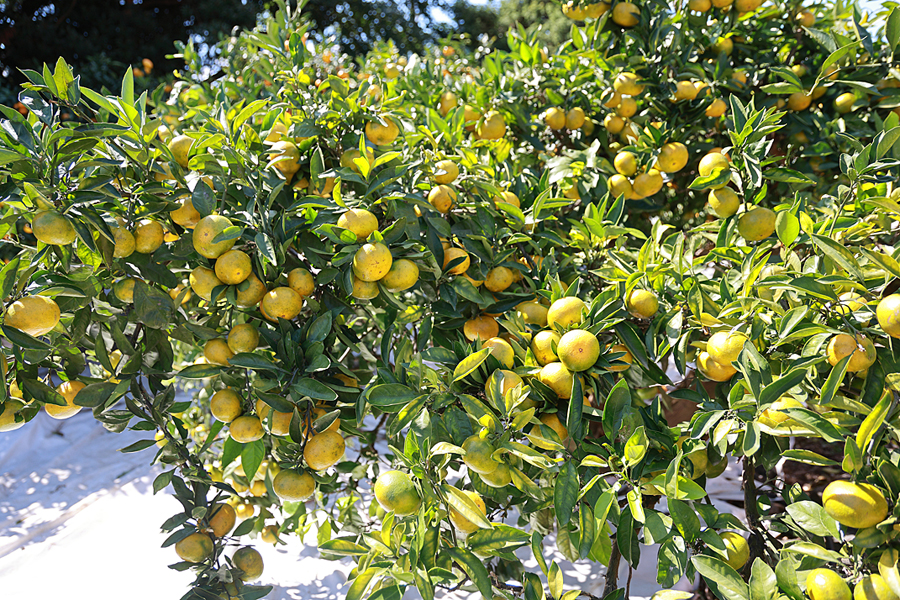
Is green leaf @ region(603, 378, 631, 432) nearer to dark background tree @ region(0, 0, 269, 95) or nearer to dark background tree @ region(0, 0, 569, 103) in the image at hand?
dark background tree @ region(0, 0, 569, 103)

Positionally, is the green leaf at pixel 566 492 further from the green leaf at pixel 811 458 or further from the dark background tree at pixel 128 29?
the dark background tree at pixel 128 29

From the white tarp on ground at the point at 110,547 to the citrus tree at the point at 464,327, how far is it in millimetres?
607

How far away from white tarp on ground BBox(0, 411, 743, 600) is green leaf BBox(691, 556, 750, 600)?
0.80 m

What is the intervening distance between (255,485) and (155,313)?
0.66 meters

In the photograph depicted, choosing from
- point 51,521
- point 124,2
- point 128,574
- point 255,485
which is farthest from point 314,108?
point 124,2

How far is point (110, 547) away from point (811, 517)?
2.04 meters

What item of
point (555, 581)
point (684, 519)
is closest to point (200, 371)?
point (555, 581)

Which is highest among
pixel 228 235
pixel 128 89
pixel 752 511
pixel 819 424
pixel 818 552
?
pixel 128 89

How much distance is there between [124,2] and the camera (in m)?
6.49

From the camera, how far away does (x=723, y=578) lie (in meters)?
0.59

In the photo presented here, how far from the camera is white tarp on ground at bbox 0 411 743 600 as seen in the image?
1539 millimetres

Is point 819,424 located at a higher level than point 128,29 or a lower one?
lower

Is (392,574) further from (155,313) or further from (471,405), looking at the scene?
(155,313)

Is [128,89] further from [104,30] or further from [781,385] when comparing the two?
[104,30]
